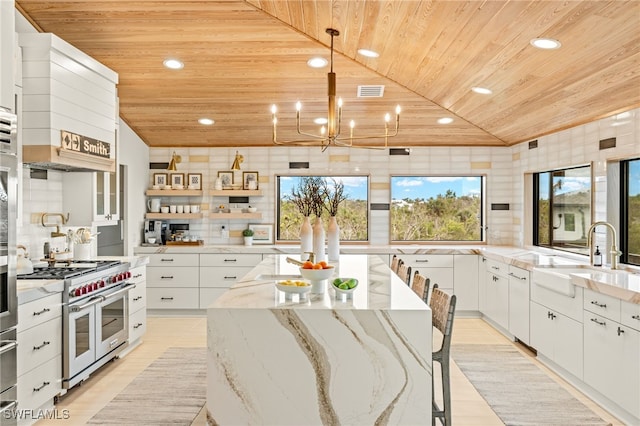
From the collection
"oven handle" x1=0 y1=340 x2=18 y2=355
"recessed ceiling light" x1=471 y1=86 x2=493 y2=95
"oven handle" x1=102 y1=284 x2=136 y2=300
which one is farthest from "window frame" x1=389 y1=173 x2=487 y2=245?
"oven handle" x1=0 y1=340 x2=18 y2=355

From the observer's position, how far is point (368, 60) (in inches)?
177

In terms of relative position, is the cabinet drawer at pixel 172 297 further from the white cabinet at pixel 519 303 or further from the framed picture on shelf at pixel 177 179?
the white cabinet at pixel 519 303

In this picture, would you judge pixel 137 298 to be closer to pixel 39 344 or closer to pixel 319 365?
pixel 39 344

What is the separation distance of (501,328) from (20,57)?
511 centimetres

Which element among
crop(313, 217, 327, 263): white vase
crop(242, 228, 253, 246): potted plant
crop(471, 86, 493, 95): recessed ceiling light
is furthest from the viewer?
crop(242, 228, 253, 246): potted plant

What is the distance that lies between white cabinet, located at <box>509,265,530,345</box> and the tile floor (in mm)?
169

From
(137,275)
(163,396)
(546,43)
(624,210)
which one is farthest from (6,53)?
(624,210)

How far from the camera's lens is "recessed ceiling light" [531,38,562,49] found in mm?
3143

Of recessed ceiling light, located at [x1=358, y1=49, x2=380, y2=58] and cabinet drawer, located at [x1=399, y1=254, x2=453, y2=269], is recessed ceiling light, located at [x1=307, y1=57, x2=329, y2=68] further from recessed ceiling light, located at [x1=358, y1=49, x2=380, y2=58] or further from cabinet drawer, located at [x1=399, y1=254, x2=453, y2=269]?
cabinet drawer, located at [x1=399, y1=254, x2=453, y2=269]

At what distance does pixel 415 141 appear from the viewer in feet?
20.8

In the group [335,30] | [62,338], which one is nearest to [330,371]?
[62,338]

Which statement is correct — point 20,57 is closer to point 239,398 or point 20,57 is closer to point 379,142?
point 239,398

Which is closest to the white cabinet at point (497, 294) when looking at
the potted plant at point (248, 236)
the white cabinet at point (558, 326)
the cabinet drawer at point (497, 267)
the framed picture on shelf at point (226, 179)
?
the cabinet drawer at point (497, 267)

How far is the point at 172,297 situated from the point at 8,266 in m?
3.59
